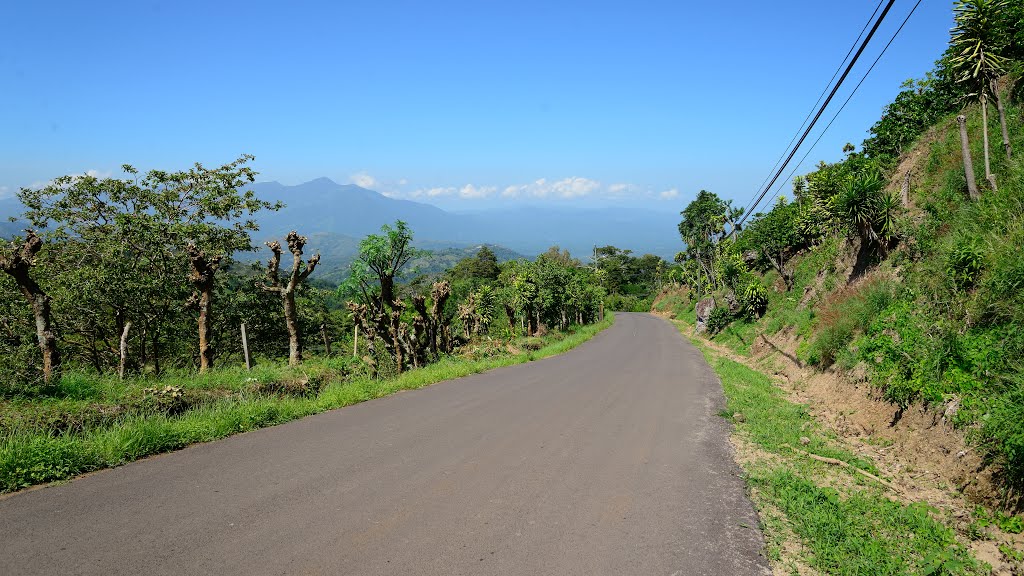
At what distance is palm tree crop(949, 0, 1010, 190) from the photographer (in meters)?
11.3

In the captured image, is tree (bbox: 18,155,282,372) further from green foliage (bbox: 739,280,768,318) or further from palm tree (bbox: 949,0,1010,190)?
green foliage (bbox: 739,280,768,318)

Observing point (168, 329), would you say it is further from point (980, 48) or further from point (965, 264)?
point (980, 48)

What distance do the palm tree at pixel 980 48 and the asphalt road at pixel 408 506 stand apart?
1110cm

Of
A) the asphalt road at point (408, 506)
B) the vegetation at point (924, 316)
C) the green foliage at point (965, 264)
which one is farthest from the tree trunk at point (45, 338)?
the green foliage at point (965, 264)

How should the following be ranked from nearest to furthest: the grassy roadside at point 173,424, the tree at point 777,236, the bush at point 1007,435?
the bush at point 1007,435 < the grassy roadside at point 173,424 < the tree at point 777,236

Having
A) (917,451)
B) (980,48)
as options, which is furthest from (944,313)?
(980,48)

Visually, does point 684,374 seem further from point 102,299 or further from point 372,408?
point 102,299

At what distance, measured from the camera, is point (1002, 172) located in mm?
11766

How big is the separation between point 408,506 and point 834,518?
4.62 m

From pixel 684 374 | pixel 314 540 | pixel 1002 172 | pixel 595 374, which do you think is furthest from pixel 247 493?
pixel 1002 172

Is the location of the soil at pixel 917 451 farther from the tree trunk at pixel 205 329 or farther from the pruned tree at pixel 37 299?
the pruned tree at pixel 37 299

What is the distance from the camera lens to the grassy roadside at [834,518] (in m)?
4.31

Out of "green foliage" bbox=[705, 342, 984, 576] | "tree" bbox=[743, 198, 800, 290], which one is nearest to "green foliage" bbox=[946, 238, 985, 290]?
"green foliage" bbox=[705, 342, 984, 576]

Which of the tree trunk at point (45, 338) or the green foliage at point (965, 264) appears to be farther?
the tree trunk at point (45, 338)
